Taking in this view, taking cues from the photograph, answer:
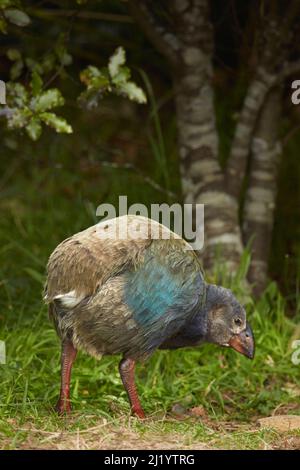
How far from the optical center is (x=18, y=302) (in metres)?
5.66

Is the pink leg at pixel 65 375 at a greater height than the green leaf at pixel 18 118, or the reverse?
the green leaf at pixel 18 118

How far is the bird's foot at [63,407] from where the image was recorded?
434 centimetres

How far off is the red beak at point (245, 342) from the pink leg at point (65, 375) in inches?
29.9

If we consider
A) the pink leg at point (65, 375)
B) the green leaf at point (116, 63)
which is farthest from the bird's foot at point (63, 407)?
the green leaf at point (116, 63)

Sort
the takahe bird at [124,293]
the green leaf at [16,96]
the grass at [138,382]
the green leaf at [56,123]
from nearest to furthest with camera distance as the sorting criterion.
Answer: the grass at [138,382], the takahe bird at [124,293], the green leaf at [56,123], the green leaf at [16,96]

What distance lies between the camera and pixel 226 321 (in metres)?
4.63

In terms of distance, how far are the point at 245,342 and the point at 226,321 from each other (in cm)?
14

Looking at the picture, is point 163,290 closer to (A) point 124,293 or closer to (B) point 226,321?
(A) point 124,293

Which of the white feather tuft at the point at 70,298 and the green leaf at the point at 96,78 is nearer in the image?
the white feather tuft at the point at 70,298

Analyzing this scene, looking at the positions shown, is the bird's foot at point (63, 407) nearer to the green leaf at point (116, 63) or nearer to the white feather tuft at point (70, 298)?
the white feather tuft at point (70, 298)

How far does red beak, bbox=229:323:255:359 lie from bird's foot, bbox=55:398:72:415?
819mm

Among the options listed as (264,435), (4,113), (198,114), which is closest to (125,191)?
(198,114)

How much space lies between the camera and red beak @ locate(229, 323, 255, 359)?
15.3 ft
